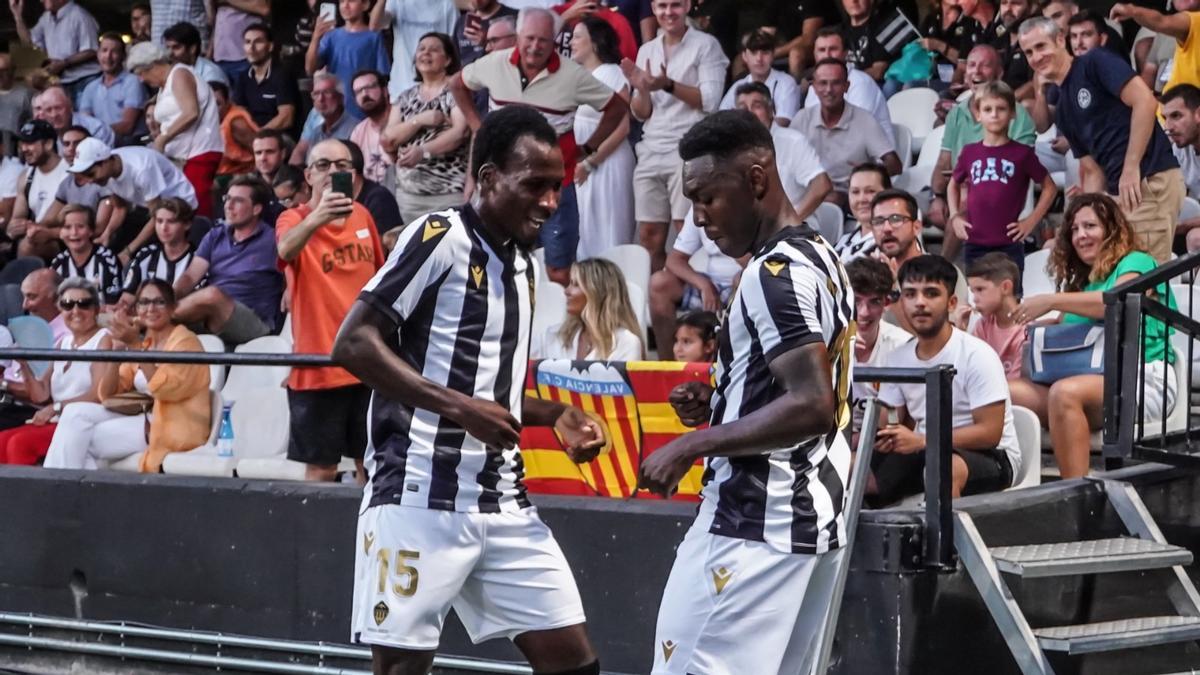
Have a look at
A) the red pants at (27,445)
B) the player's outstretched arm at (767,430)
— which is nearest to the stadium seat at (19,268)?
the red pants at (27,445)

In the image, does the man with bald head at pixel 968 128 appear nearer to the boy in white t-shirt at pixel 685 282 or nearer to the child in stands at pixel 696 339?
the boy in white t-shirt at pixel 685 282

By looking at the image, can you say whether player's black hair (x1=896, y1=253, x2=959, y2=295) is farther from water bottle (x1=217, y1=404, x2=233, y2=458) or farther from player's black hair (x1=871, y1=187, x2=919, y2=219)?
water bottle (x1=217, y1=404, x2=233, y2=458)

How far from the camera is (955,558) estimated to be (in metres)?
6.01

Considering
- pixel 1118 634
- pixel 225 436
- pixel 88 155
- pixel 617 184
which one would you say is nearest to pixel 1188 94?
pixel 617 184

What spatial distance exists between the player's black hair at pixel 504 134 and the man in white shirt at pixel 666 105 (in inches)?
226

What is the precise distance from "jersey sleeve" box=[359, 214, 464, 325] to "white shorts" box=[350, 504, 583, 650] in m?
0.57

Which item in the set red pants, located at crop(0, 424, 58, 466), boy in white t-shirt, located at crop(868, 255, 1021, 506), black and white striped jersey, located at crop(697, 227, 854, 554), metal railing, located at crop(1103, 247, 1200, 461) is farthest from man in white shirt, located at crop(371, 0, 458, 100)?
black and white striped jersey, located at crop(697, 227, 854, 554)

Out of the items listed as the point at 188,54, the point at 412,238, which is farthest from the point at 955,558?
the point at 188,54

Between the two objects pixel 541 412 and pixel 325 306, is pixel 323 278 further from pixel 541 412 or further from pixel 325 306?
pixel 541 412

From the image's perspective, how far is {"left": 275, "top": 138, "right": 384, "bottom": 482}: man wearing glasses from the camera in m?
7.72

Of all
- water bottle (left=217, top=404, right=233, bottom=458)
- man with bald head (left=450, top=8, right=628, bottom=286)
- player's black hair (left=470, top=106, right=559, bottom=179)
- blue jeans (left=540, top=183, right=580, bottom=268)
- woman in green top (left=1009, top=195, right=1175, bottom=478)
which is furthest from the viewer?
man with bald head (left=450, top=8, right=628, bottom=286)

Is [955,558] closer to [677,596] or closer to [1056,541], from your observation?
[1056,541]

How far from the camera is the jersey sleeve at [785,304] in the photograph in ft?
13.2

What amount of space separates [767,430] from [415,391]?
107cm
